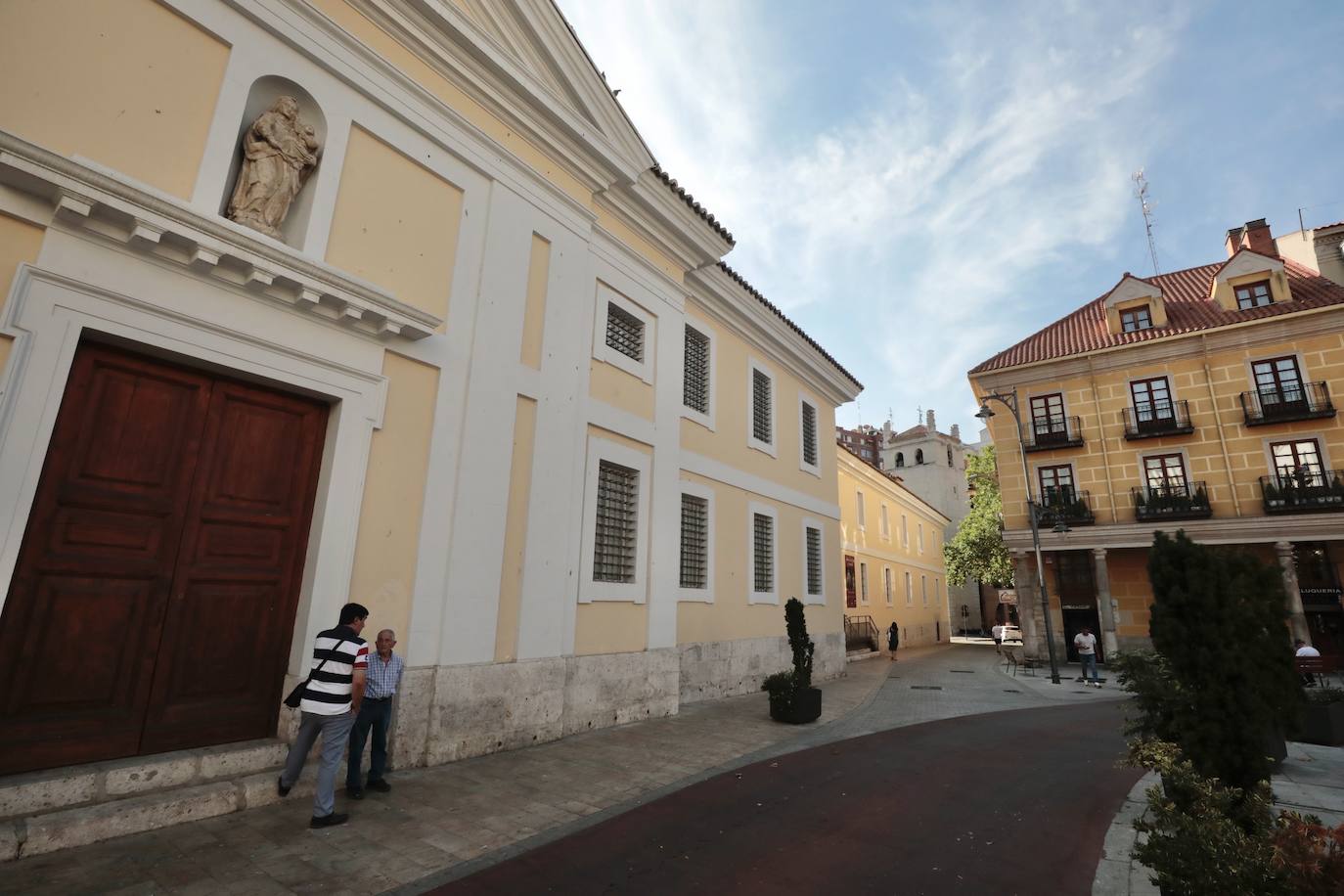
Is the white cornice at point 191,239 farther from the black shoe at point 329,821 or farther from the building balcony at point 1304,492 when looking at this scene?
the building balcony at point 1304,492

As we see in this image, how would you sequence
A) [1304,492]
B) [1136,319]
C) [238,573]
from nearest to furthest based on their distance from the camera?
[238,573] → [1304,492] → [1136,319]

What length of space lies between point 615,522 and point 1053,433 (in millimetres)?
20245

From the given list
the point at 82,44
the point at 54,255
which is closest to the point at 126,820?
the point at 54,255

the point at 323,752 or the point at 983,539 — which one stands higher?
the point at 983,539

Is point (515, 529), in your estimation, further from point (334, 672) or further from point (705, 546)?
point (705, 546)

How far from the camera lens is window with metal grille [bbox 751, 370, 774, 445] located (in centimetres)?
1485

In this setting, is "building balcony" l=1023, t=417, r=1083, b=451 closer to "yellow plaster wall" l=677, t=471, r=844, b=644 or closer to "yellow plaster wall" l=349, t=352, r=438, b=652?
"yellow plaster wall" l=677, t=471, r=844, b=644

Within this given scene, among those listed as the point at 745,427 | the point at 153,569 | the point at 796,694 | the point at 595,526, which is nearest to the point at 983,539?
the point at 745,427

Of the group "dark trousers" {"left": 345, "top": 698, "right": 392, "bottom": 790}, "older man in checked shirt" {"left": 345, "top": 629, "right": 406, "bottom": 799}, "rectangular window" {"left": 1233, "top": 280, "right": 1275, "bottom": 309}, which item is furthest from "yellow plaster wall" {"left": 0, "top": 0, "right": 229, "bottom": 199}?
"rectangular window" {"left": 1233, "top": 280, "right": 1275, "bottom": 309}

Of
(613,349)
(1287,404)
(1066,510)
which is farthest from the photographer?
(1066,510)

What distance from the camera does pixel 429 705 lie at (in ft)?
21.3

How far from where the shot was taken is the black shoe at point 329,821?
15.5 feet

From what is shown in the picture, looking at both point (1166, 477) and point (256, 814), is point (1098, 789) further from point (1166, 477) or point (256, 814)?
point (1166, 477)

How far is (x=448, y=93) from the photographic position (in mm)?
7867
